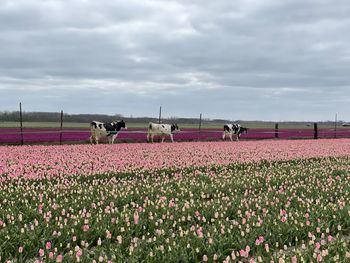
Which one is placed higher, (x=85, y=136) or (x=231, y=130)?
(x=231, y=130)

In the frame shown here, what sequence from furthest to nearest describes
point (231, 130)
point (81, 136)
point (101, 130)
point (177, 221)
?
point (231, 130), point (81, 136), point (101, 130), point (177, 221)

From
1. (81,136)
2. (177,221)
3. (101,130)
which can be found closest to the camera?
(177,221)

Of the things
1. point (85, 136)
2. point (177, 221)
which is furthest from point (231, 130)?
point (177, 221)

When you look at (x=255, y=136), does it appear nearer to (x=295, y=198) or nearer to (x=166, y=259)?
(x=295, y=198)

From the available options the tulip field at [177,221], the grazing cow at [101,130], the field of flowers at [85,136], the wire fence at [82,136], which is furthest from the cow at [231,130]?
the tulip field at [177,221]

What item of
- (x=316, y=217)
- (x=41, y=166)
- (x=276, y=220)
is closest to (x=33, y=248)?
(x=276, y=220)

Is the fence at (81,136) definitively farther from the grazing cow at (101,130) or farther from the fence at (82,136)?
the grazing cow at (101,130)

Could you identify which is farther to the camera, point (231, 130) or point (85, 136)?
point (231, 130)

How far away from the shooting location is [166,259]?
5.93 m

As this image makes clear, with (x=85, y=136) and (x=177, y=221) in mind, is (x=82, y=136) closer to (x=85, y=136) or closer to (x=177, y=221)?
(x=85, y=136)

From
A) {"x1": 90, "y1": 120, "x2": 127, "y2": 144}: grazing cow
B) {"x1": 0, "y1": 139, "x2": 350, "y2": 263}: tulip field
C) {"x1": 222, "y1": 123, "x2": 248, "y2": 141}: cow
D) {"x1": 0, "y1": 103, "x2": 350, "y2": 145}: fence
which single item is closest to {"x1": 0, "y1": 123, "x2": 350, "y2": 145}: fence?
{"x1": 0, "y1": 103, "x2": 350, "y2": 145}: fence

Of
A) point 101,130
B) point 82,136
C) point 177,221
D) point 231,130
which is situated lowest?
point 177,221

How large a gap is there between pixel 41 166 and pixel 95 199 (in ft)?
24.0

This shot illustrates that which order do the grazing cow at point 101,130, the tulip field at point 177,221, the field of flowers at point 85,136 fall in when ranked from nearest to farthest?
the tulip field at point 177,221
the field of flowers at point 85,136
the grazing cow at point 101,130
